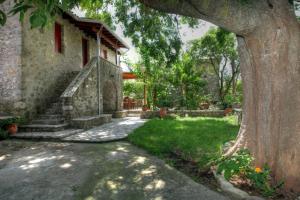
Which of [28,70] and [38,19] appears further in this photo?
[28,70]

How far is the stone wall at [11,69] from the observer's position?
9.47 m

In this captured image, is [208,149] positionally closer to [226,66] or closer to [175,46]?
[175,46]

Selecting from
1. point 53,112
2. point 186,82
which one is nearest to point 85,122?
point 53,112

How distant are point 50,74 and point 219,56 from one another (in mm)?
12763

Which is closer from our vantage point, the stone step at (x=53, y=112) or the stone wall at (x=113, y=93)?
the stone step at (x=53, y=112)

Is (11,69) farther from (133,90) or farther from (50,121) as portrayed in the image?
(133,90)

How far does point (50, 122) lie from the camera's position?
9734 mm

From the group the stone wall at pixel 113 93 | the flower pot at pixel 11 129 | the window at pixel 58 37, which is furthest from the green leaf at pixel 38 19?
the stone wall at pixel 113 93

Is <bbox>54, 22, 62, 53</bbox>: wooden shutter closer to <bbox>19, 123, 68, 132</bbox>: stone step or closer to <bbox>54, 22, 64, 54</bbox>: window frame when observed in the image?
<bbox>54, 22, 64, 54</bbox>: window frame

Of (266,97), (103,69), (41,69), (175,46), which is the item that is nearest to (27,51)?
(41,69)

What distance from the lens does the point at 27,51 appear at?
32.1 ft

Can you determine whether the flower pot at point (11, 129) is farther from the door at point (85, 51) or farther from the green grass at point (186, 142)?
the door at point (85, 51)

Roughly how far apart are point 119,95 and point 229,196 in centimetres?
1334

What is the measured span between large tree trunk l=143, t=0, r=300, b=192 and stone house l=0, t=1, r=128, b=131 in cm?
602
